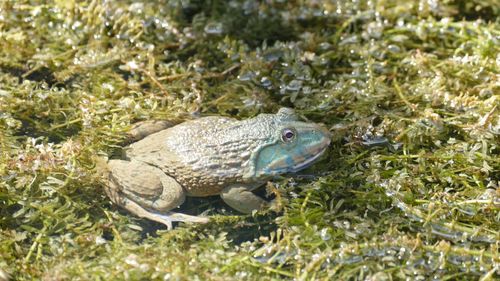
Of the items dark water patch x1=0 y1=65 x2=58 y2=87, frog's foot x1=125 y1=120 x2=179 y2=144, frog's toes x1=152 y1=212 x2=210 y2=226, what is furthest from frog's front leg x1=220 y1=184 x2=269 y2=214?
dark water patch x1=0 y1=65 x2=58 y2=87

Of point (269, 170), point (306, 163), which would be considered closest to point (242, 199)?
point (269, 170)

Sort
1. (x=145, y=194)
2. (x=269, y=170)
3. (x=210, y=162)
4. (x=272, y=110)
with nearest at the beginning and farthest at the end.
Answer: (x=145, y=194), (x=210, y=162), (x=269, y=170), (x=272, y=110)

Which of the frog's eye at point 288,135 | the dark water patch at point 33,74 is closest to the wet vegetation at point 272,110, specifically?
the dark water patch at point 33,74

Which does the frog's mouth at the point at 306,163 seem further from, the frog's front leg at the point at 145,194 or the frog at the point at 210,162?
the frog's front leg at the point at 145,194

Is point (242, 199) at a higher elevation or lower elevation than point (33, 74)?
lower

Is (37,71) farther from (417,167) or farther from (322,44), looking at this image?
(417,167)

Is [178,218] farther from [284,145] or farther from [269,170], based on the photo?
[284,145]

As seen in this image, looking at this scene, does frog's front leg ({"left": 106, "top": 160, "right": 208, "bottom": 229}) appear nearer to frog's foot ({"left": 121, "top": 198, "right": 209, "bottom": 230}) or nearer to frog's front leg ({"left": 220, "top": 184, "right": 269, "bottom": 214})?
frog's foot ({"left": 121, "top": 198, "right": 209, "bottom": 230})
